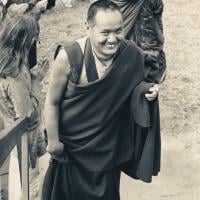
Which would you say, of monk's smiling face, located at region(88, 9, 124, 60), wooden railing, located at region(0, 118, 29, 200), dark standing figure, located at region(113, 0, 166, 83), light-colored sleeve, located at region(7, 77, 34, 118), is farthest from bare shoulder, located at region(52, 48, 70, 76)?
dark standing figure, located at region(113, 0, 166, 83)

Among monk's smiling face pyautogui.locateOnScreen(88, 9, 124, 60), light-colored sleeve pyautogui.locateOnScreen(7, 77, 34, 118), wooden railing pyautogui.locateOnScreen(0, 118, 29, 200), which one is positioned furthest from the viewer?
light-colored sleeve pyautogui.locateOnScreen(7, 77, 34, 118)

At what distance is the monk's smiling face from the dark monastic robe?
130mm

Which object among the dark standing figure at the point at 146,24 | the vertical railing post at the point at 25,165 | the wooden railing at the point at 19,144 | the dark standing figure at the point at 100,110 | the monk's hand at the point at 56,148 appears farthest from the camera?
the dark standing figure at the point at 146,24

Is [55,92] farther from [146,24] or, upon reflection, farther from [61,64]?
[146,24]

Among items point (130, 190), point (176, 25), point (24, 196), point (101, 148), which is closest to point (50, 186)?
point (24, 196)

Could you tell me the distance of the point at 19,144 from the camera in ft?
13.7

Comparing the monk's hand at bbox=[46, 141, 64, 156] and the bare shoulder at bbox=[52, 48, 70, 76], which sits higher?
the bare shoulder at bbox=[52, 48, 70, 76]

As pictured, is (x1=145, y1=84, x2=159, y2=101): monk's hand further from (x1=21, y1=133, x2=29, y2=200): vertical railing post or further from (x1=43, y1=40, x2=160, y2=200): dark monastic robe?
(x1=21, y1=133, x2=29, y2=200): vertical railing post

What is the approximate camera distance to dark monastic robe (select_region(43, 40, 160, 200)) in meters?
3.87

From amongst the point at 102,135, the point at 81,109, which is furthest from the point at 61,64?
the point at 102,135

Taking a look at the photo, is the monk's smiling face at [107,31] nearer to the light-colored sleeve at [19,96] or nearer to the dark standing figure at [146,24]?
the light-colored sleeve at [19,96]

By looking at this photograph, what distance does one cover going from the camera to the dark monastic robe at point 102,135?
3.87 metres

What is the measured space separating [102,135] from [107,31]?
722 millimetres

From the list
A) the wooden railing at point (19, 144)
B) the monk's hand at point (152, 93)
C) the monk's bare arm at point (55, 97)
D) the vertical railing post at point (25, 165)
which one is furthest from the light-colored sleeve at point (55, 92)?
the monk's hand at point (152, 93)
